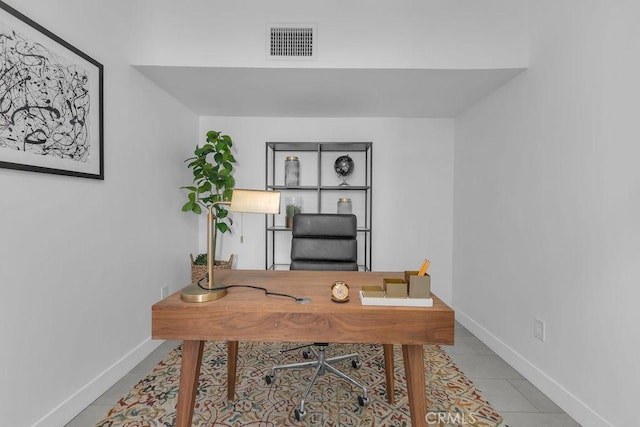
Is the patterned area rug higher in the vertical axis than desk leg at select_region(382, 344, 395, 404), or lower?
lower

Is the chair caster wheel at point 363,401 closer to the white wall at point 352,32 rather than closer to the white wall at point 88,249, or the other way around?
the white wall at point 88,249

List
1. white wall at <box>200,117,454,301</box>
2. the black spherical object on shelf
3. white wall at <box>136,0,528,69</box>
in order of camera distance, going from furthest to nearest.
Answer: white wall at <box>200,117,454,301</box> → the black spherical object on shelf → white wall at <box>136,0,528,69</box>


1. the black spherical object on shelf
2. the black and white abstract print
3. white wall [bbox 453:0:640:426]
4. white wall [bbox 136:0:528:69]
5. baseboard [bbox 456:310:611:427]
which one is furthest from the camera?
the black spherical object on shelf

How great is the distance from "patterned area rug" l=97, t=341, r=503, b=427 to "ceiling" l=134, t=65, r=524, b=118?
86.9 inches

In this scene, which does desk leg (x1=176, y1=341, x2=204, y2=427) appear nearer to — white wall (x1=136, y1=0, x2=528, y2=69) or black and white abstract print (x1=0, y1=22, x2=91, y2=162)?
black and white abstract print (x1=0, y1=22, x2=91, y2=162)

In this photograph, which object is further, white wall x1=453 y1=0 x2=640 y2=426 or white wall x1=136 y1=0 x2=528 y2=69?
white wall x1=136 y1=0 x2=528 y2=69

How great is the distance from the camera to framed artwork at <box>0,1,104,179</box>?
1.36 m

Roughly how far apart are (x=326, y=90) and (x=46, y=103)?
1916 millimetres

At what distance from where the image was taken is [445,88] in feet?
8.57

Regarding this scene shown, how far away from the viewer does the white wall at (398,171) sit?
3.50 metres

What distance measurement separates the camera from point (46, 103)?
1.53 meters

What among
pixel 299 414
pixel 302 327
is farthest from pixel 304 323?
pixel 299 414

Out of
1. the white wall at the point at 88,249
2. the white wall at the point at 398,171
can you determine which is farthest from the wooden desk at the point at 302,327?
the white wall at the point at 398,171

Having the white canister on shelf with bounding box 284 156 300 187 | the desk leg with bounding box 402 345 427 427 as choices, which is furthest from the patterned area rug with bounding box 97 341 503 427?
the white canister on shelf with bounding box 284 156 300 187
